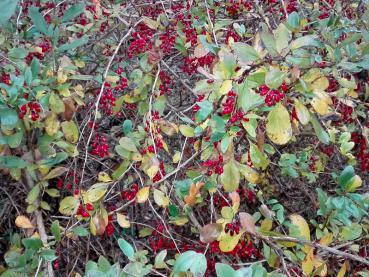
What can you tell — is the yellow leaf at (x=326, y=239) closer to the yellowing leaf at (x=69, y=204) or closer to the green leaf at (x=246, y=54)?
the green leaf at (x=246, y=54)

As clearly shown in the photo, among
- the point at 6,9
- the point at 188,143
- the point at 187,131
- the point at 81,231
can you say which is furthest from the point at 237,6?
the point at 6,9

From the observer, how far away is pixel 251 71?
118 centimetres

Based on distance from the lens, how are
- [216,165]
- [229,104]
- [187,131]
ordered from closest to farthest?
[229,104], [216,165], [187,131]

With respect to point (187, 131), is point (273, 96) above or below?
above

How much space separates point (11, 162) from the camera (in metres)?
1.44

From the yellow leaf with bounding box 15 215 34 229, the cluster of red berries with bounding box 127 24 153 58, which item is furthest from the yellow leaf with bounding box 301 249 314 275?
the cluster of red berries with bounding box 127 24 153 58

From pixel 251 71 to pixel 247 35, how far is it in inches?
27.7

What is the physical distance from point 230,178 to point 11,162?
27.5 inches

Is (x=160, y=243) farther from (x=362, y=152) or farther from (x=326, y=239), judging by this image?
(x=362, y=152)

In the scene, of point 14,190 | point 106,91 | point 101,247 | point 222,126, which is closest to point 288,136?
point 222,126

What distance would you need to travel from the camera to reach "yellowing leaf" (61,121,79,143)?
1494 mm

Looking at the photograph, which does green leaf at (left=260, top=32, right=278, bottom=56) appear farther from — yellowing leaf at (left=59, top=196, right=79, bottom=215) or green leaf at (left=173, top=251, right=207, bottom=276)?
yellowing leaf at (left=59, top=196, right=79, bottom=215)

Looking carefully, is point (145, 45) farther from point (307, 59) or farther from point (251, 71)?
point (307, 59)

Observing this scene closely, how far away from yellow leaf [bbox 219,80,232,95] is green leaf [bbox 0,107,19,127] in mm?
600
